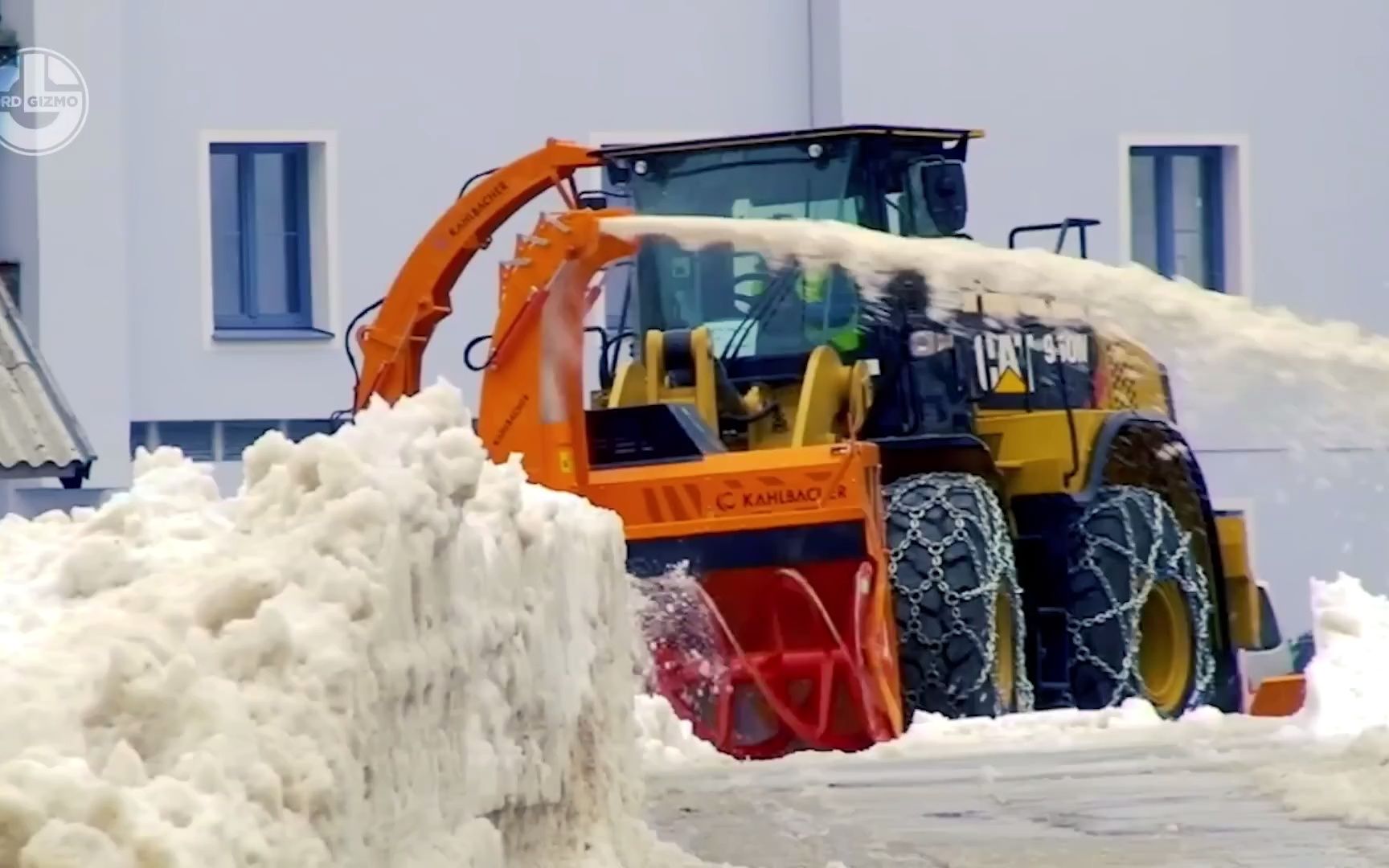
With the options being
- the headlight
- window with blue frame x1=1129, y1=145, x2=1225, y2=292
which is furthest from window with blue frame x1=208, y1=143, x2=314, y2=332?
the headlight

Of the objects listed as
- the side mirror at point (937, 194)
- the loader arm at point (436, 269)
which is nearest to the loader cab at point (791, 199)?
the side mirror at point (937, 194)

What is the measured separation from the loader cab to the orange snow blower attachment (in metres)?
0.26

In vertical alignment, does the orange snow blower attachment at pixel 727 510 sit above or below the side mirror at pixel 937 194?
below

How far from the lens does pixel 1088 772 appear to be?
891cm

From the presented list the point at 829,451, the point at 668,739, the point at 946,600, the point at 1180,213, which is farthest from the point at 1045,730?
the point at 1180,213

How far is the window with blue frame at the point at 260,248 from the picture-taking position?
20.2m

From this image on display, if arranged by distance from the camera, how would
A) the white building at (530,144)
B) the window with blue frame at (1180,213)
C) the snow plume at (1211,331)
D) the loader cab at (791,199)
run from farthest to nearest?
the window with blue frame at (1180,213), the white building at (530,144), the loader cab at (791,199), the snow plume at (1211,331)

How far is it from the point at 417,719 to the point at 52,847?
123cm

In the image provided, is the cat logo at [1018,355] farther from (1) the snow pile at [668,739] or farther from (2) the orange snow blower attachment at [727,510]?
(1) the snow pile at [668,739]

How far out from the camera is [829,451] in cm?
1064

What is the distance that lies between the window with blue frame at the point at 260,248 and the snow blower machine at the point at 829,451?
299 inches

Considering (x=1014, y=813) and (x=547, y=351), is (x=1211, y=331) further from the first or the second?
(x=547, y=351)

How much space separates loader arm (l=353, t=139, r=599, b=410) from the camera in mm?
11852

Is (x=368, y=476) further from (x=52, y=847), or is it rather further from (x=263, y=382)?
(x=263, y=382)
